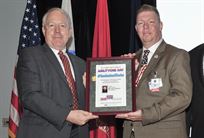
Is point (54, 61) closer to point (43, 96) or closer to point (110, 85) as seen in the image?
point (43, 96)

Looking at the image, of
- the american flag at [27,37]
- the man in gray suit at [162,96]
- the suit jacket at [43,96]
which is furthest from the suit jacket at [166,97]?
the american flag at [27,37]

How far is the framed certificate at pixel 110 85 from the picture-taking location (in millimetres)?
3109

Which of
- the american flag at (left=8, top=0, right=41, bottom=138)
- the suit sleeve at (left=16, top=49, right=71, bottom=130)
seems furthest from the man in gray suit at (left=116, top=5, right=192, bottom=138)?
the american flag at (left=8, top=0, right=41, bottom=138)

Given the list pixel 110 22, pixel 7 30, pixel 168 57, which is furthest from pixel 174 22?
pixel 7 30

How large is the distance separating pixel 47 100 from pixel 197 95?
1415 mm

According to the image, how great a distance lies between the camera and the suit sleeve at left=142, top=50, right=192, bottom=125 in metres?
3.01

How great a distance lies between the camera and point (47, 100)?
3.01 m

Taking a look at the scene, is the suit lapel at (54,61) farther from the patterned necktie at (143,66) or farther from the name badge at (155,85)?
the name badge at (155,85)

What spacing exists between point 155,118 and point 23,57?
1.32 m

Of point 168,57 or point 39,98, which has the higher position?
point 168,57

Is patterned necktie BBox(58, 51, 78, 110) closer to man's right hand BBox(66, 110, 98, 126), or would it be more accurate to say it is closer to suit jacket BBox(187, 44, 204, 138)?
man's right hand BBox(66, 110, 98, 126)

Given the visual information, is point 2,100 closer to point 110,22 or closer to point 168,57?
point 110,22

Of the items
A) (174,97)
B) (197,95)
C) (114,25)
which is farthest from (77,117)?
(114,25)

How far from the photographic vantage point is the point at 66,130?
10.0 feet
